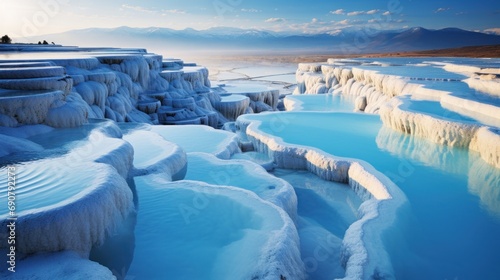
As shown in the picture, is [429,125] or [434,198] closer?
[434,198]

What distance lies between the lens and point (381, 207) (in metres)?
Result: 4.85

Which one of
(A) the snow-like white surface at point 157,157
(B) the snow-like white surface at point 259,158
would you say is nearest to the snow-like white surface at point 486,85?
(B) the snow-like white surface at point 259,158

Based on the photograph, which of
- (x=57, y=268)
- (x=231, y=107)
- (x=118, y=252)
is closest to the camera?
(x=57, y=268)

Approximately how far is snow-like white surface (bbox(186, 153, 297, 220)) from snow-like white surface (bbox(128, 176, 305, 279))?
0.71m

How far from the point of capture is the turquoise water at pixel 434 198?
12.5ft

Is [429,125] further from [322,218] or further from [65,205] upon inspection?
[65,205]

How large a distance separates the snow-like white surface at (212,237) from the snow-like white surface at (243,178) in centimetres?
71

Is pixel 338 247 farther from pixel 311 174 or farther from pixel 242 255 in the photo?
pixel 311 174

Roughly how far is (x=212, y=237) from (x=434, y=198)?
361 cm

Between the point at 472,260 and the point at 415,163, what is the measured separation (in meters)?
3.08

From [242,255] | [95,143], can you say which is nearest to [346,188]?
[242,255]

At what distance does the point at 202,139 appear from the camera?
9.35 meters

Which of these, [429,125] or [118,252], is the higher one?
[429,125]

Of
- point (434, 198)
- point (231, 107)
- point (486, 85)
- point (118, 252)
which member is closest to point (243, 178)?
point (118, 252)
